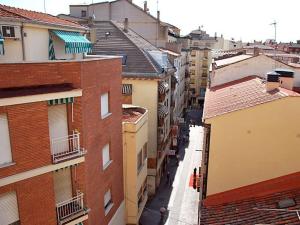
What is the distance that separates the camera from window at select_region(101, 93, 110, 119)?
17786 mm

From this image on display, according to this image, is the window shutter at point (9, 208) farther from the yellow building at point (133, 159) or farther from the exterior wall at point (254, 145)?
the yellow building at point (133, 159)

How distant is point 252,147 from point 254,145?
0.14 metres

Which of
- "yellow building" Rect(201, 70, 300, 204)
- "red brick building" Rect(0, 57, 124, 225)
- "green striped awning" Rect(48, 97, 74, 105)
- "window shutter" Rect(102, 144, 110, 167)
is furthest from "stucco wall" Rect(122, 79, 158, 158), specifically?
"green striped awning" Rect(48, 97, 74, 105)

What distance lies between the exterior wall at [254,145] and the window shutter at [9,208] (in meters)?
9.24

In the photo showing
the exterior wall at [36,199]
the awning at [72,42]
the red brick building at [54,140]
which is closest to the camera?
the red brick building at [54,140]

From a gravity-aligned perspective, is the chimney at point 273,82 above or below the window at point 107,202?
above

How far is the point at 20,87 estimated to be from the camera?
12.9 metres

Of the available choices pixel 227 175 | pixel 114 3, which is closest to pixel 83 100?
pixel 227 175

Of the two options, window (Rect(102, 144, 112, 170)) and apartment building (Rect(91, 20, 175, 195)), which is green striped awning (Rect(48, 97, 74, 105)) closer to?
window (Rect(102, 144, 112, 170))

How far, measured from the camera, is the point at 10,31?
15.2 meters

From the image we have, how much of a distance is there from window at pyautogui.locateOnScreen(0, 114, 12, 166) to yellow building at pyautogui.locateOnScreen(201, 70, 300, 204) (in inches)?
358

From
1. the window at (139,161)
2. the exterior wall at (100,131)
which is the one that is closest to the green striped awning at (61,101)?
the exterior wall at (100,131)

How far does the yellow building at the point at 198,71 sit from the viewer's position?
78375mm

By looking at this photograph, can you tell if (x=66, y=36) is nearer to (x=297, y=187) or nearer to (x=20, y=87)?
(x=20, y=87)
